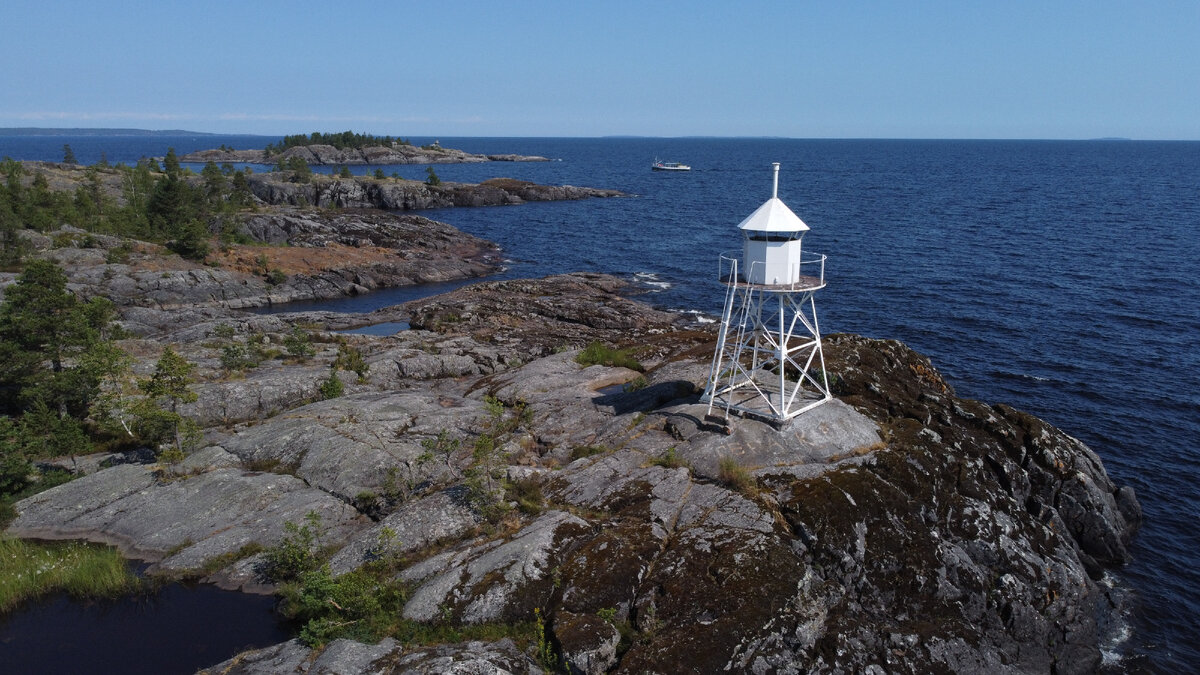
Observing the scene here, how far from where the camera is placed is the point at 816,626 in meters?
18.5

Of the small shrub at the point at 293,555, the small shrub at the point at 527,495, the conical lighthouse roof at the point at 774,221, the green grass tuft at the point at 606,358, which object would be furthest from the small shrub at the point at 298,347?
the conical lighthouse roof at the point at 774,221

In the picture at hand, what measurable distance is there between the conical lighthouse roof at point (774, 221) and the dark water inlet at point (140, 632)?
66.2 ft

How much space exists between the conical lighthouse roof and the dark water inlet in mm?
20186

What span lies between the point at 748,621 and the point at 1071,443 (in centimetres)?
1990

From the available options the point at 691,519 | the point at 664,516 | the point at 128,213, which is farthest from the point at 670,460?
the point at 128,213

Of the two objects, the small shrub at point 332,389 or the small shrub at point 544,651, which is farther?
the small shrub at point 332,389

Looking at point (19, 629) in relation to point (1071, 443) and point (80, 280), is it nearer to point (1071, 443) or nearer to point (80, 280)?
point (1071, 443)

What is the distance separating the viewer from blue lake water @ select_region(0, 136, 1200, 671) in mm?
32344

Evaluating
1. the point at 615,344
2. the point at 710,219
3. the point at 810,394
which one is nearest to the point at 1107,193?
the point at 710,219

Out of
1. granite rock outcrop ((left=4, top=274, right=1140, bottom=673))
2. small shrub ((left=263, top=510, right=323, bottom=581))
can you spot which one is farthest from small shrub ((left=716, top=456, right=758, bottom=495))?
small shrub ((left=263, top=510, right=323, bottom=581))

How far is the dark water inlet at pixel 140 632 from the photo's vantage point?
750 inches

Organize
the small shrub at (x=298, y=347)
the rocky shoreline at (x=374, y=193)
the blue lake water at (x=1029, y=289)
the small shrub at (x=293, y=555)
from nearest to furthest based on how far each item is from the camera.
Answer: the small shrub at (x=293, y=555)
the blue lake water at (x=1029, y=289)
the small shrub at (x=298, y=347)
the rocky shoreline at (x=374, y=193)

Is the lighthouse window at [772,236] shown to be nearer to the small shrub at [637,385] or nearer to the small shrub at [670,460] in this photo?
the small shrub at [670,460]

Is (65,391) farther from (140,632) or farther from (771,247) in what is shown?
(771,247)
